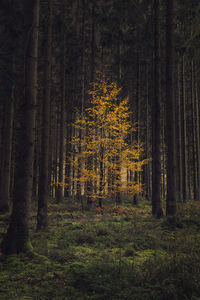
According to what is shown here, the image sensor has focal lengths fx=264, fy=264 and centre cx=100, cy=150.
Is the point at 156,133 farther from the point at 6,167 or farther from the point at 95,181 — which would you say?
the point at 6,167

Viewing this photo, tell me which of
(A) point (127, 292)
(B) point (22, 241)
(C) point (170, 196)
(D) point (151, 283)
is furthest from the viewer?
(C) point (170, 196)

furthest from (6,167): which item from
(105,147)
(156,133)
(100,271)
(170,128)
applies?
(100,271)

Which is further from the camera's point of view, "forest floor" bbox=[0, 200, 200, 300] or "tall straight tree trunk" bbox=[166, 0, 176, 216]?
"tall straight tree trunk" bbox=[166, 0, 176, 216]

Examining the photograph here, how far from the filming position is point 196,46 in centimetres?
1029

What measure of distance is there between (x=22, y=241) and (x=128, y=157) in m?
11.7

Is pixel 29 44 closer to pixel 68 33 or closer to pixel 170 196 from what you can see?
pixel 170 196

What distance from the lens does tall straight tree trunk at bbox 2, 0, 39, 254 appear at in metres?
6.91

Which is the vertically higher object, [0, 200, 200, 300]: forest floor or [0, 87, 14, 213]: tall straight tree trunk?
[0, 87, 14, 213]: tall straight tree trunk

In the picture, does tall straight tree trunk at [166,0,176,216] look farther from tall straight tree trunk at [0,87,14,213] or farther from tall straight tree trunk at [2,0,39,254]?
tall straight tree trunk at [0,87,14,213]

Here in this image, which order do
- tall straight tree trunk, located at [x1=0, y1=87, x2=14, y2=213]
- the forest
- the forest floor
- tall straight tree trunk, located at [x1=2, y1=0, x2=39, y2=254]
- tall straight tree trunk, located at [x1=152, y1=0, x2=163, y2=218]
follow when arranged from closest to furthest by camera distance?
the forest floor
the forest
tall straight tree trunk, located at [x1=2, y1=0, x2=39, y2=254]
tall straight tree trunk, located at [x1=152, y1=0, x2=163, y2=218]
tall straight tree trunk, located at [x1=0, y1=87, x2=14, y2=213]

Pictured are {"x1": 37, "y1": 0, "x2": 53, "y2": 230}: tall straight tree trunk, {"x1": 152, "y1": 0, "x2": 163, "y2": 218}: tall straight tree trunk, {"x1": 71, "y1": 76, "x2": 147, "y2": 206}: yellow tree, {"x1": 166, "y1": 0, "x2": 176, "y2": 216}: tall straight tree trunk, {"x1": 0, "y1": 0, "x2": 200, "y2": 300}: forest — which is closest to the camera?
{"x1": 0, "y1": 0, "x2": 200, "y2": 300}: forest

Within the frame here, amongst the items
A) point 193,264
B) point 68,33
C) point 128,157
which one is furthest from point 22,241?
point 68,33

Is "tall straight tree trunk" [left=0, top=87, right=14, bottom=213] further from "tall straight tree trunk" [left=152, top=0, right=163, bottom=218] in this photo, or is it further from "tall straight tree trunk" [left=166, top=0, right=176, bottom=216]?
"tall straight tree trunk" [left=166, top=0, right=176, bottom=216]

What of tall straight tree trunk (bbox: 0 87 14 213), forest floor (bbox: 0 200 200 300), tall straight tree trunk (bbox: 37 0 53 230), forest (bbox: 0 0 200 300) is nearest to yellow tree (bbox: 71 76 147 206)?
forest (bbox: 0 0 200 300)
